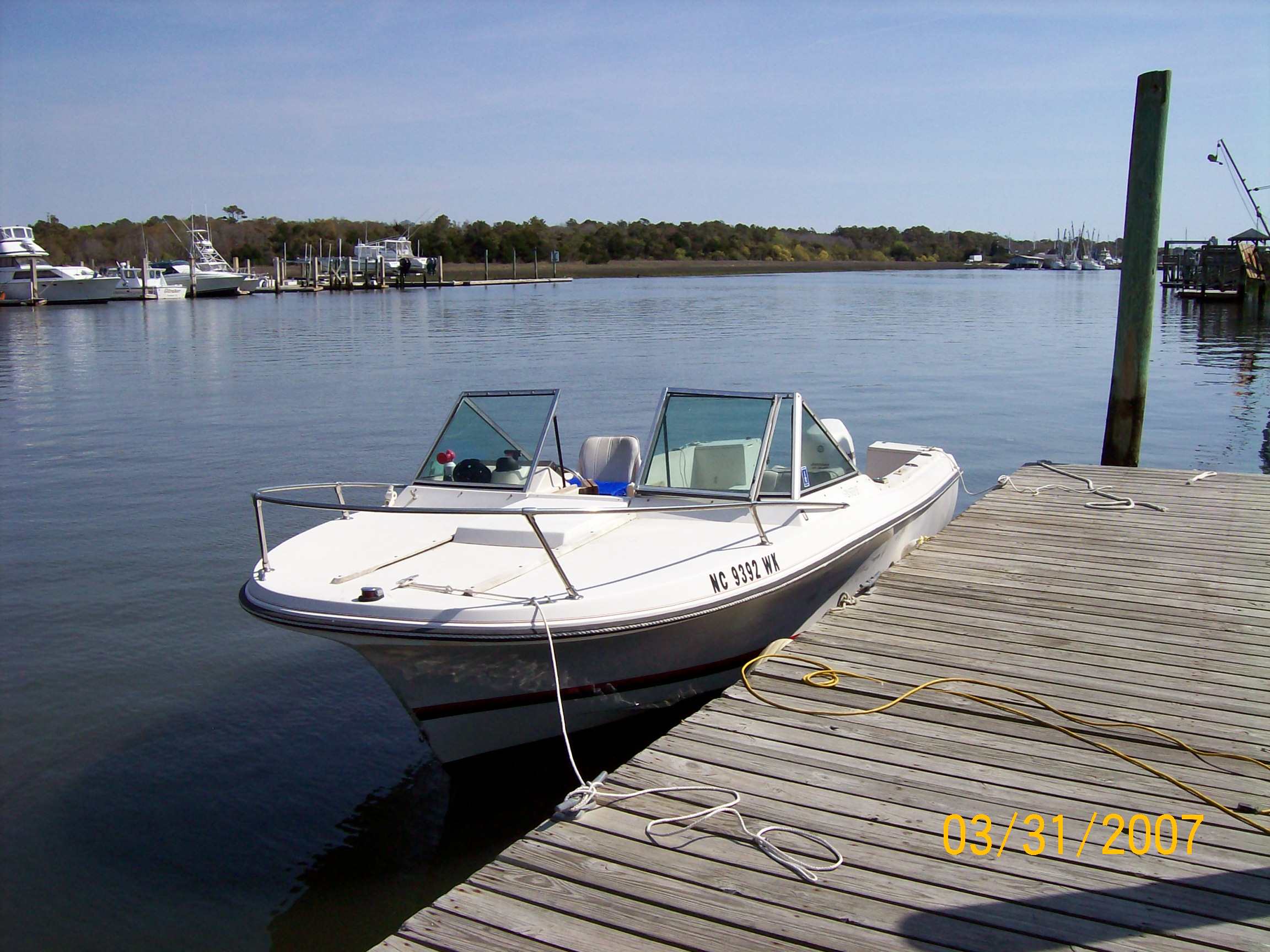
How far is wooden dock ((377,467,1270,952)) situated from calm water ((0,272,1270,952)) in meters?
1.91

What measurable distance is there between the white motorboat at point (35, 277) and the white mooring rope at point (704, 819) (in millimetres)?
65295

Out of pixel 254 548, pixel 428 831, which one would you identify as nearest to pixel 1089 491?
pixel 428 831

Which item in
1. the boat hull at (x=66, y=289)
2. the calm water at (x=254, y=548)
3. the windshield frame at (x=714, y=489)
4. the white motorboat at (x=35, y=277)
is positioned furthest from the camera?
the boat hull at (x=66, y=289)

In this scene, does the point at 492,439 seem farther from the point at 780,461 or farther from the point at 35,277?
the point at 35,277

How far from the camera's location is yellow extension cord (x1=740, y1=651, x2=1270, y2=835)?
3.98 m

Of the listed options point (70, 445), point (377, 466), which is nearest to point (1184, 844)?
point (377, 466)

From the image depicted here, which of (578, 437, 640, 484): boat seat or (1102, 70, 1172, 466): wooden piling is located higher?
(1102, 70, 1172, 466): wooden piling

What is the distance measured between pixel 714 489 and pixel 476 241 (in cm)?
11356

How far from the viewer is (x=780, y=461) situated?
23.1 feet

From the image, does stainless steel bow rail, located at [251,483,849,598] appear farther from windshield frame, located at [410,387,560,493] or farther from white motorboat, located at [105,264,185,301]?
white motorboat, located at [105,264,185,301]

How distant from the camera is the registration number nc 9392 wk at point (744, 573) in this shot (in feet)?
19.2
